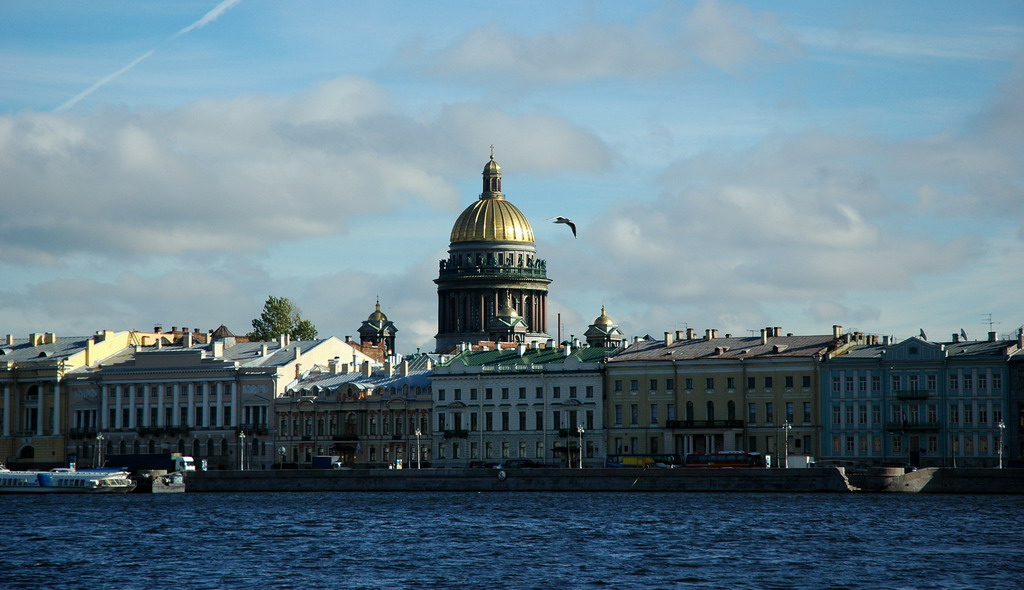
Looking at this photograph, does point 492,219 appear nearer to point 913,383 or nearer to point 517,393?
point 517,393

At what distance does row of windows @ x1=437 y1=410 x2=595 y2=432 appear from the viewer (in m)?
99.5

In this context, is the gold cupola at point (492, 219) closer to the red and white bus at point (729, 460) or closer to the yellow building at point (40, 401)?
the yellow building at point (40, 401)

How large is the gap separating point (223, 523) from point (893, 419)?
35219 millimetres

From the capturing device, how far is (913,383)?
298ft

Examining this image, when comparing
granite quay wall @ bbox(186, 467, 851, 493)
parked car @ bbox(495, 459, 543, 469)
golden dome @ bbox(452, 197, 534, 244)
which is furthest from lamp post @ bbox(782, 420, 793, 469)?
golden dome @ bbox(452, 197, 534, 244)

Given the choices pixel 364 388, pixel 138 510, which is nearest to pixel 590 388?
pixel 364 388

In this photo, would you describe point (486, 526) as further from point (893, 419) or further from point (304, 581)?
point (893, 419)

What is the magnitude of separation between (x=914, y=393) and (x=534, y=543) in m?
37.4

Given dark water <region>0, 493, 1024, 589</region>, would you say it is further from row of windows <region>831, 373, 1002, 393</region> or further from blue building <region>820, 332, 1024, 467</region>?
row of windows <region>831, 373, 1002, 393</region>

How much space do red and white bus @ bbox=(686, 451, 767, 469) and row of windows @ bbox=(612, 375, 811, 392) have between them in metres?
5.10

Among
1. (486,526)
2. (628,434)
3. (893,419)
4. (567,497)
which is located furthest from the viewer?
(628,434)

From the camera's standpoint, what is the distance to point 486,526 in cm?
6481

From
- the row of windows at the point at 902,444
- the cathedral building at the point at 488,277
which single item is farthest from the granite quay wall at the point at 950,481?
the cathedral building at the point at 488,277

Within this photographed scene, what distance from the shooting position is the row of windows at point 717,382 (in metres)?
93.3
